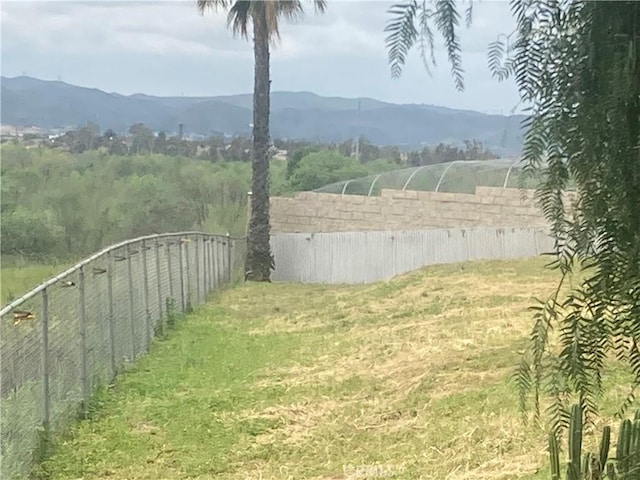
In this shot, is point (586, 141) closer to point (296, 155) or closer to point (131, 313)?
point (131, 313)

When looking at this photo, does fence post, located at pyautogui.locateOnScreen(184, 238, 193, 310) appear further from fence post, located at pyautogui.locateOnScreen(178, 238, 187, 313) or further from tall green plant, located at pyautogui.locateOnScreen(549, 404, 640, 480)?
tall green plant, located at pyautogui.locateOnScreen(549, 404, 640, 480)

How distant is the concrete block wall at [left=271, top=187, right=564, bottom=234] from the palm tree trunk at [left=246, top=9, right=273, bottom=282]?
10.1 feet

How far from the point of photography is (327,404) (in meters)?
7.86

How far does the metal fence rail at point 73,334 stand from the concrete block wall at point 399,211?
35.4ft

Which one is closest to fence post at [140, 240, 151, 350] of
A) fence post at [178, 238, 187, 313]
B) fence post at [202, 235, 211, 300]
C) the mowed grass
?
the mowed grass

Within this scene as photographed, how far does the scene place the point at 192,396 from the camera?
27.2ft

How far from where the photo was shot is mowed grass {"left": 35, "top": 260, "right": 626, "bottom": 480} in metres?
6.20

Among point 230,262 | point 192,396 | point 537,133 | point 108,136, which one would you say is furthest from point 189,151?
point 537,133

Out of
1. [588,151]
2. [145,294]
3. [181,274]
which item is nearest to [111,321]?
[145,294]

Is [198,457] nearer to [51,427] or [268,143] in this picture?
[51,427]

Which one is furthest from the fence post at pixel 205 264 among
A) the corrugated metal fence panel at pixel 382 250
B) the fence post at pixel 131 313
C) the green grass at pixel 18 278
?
the fence post at pixel 131 313

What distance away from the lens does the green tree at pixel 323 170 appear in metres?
29.0

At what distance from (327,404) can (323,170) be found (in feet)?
72.4

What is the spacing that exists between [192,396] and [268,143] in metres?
13.3
